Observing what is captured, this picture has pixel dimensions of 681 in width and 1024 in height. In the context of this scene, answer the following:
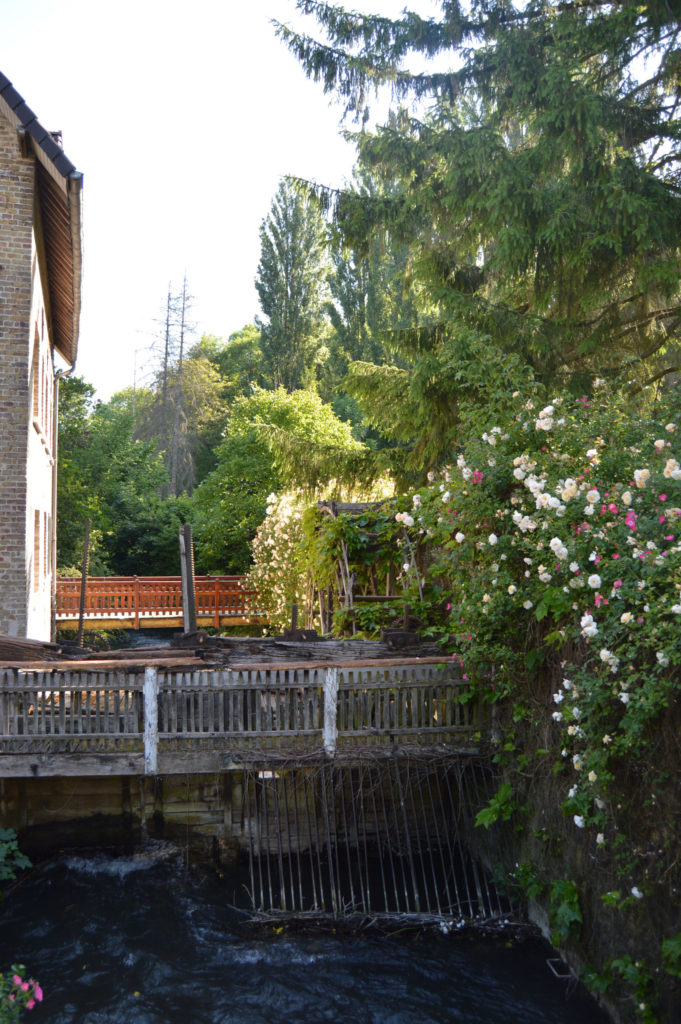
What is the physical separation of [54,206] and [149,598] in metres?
14.1

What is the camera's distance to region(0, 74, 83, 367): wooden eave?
9977 millimetres

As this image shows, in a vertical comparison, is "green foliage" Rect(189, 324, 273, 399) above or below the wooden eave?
above

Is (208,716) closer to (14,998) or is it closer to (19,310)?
(14,998)

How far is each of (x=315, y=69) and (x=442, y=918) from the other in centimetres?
1025

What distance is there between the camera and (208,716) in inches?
306

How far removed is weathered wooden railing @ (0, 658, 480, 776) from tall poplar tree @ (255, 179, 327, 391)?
3210cm

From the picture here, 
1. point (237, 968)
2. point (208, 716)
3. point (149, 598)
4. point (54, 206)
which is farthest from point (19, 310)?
point (149, 598)

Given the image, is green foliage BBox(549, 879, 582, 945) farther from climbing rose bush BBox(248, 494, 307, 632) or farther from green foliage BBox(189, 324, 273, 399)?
green foliage BBox(189, 324, 273, 399)

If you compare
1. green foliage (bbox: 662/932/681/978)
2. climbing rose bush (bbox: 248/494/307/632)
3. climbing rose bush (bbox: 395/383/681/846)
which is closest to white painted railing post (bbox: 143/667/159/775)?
climbing rose bush (bbox: 395/383/681/846)

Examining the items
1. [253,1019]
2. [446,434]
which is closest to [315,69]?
[446,434]

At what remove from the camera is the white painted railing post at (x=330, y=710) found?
7734 mm

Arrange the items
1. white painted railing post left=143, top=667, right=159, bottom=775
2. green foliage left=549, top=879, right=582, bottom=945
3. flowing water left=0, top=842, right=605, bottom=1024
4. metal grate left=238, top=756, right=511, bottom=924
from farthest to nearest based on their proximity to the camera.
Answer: white painted railing post left=143, top=667, right=159, bottom=775
metal grate left=238, top=756, right=511, bottom=924
flowing water left=0, top=842, right=605, bottom=1024
green foliage left=549, top=879, right=582, bottom=945

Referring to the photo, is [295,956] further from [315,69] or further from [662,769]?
[315,69]

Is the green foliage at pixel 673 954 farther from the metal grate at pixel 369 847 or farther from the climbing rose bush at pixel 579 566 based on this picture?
the metal grate at pixel 369 847
